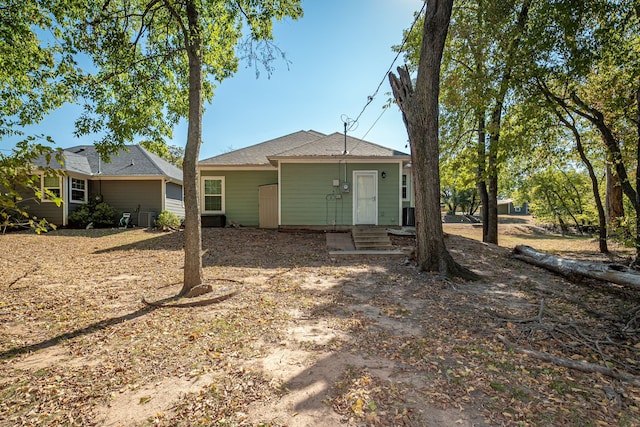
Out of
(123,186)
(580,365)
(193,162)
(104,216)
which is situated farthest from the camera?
(123,186)

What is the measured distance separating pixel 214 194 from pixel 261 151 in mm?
3219

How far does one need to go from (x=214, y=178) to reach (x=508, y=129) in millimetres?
12507

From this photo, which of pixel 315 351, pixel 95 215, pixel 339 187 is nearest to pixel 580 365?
pixel 315 351

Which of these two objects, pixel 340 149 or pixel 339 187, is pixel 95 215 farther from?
pixel 340 149

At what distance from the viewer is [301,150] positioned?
11.9 meters

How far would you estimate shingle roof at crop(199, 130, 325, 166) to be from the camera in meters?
13.5

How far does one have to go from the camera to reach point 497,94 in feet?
29.2

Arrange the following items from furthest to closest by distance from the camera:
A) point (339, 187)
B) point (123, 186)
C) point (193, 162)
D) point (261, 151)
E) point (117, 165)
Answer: point (117, 165) → point (123, 186) → point (261, 151) → point (339, 187) → point (193, 162)

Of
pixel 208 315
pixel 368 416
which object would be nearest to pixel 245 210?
pixel 208 315

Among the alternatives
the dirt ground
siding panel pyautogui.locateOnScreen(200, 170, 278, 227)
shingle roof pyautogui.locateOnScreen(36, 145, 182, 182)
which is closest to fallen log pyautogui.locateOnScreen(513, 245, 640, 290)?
the dirt ground

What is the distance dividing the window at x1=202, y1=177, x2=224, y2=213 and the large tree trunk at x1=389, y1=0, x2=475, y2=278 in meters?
9.67

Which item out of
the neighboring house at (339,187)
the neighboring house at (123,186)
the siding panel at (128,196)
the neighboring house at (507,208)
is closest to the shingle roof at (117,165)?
the neighboring house at (123,186)

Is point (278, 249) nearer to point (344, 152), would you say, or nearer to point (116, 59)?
point (344, 152)

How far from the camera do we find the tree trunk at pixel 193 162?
4902 mm
